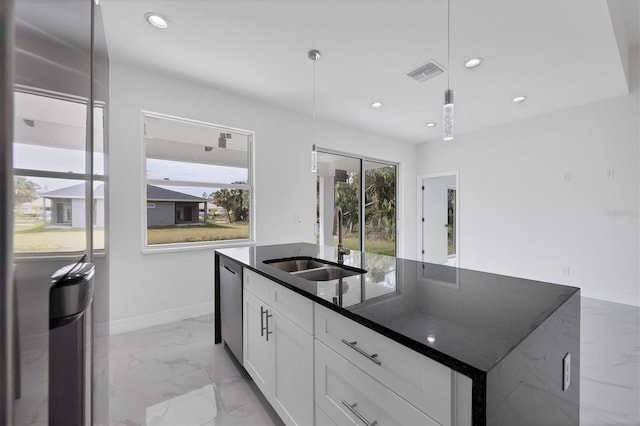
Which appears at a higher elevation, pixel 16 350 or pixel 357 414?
pixel 16 350

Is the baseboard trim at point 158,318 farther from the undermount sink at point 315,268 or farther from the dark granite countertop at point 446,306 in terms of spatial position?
the dark granite countertop at point 446,306

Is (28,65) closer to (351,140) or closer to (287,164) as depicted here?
(287,164)

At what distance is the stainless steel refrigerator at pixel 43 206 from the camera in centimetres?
31

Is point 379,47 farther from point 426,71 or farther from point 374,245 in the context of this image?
point 374,245

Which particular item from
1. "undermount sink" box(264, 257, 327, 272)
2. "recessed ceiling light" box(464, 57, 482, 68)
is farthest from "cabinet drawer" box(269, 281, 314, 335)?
"recessed ceiling light" box(464, 57, 482, 68)

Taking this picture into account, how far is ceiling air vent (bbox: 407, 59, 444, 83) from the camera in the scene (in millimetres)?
2707

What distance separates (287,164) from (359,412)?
11.2 feet

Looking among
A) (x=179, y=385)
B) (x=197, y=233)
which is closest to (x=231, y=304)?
(x=179, y=385)

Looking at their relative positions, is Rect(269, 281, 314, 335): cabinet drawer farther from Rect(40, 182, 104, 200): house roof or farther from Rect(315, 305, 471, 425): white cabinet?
Rect(40, 182, 104, 200): house roof

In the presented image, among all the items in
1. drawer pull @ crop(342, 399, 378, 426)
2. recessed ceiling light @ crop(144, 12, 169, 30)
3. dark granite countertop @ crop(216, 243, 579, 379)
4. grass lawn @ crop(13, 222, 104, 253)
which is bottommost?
drawer pull @ crop(342, 399, 378, 426)

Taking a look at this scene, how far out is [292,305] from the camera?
1369 mm

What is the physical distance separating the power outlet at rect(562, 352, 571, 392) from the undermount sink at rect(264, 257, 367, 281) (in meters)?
0.91

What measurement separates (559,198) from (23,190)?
5.45m

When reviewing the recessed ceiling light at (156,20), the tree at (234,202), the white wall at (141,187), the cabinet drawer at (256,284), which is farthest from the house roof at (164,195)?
the cabinet drawer at (256,284)
